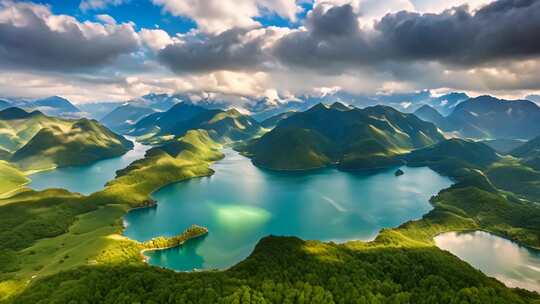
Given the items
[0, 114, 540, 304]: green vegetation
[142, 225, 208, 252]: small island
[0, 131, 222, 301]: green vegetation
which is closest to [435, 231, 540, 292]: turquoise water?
[0, 114, 540, 304]: green vegetation

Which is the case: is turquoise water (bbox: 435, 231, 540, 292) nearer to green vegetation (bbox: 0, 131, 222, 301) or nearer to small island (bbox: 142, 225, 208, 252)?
small island (bbox: 142, 225, 208, 252)

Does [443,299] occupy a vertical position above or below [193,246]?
above

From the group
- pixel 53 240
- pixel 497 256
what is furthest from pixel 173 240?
pixel 497 256

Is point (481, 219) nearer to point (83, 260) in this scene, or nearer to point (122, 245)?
point (122, 245)

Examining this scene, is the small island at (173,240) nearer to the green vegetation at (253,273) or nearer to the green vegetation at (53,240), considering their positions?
the green vegetation at (253,273)

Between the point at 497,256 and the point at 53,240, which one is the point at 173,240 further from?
the point at 497,256

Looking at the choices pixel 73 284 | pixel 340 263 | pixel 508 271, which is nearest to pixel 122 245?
pixel 73 284
